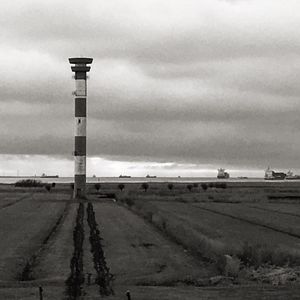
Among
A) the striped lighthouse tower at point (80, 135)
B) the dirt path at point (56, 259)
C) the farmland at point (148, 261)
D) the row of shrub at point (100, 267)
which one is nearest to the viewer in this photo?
the farmland at point (148, 261)

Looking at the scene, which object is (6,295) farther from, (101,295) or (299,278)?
(299,278)

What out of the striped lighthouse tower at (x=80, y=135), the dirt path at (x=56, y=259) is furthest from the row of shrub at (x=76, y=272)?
the striped lighthouse tower at (x=80, y=135)

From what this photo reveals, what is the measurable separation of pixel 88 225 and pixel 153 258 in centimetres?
1705

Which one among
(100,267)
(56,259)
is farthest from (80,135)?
(100,267)

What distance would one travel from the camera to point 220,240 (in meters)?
33.0

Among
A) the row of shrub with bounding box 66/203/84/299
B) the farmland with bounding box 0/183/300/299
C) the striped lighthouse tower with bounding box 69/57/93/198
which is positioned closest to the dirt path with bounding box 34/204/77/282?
the farmland with bounding box 0/183/300/299

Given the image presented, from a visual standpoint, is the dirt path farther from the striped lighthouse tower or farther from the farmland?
the striped lighthouse tower

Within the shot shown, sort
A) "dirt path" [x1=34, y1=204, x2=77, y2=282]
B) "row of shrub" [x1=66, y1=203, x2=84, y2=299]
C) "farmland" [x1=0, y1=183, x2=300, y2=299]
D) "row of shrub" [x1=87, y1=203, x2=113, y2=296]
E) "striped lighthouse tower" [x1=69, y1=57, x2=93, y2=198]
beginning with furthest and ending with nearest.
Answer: "striped lighthouse tower" [x1=69, y1=57, x2=93, y2=198], "dirt path" [x1=34, y1=204, x2=77, y2=282], "row of shrub" [x1=87, y1=203, x2=113, y2=296], "farmland" [x1=0, y1=183, x2=300, y2=299], "row of shrub" [x1=66, y1=203, x2=84, y2=299]

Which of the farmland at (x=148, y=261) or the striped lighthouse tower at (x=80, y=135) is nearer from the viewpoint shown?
the farmland at (x=148, y=261)

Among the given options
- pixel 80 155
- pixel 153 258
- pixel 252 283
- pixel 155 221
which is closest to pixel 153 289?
pixel 252 283

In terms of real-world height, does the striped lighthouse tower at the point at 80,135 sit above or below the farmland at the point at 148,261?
above

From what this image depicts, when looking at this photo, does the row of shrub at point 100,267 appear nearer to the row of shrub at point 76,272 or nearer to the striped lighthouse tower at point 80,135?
the row of shrub at point 76,272

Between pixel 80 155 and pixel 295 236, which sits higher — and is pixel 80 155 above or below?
above

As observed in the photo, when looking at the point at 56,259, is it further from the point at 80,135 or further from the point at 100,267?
the point at 80,135
